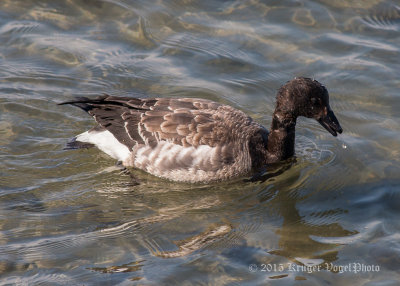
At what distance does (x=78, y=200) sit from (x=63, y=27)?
5137 millimetres

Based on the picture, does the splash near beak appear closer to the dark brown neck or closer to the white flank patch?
the dark brown neck

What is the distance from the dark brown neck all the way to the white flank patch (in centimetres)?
221

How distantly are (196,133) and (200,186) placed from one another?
2.56 feet

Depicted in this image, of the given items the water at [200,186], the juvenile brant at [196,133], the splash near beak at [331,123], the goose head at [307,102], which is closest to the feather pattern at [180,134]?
the juvenile brant at [196,133]

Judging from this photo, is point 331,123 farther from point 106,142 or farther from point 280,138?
point 106,142

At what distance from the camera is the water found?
23.4 feet

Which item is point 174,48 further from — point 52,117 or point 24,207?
point 24,207

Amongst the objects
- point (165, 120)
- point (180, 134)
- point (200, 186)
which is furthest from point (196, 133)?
point (200, 186)


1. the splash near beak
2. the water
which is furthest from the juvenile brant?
the water

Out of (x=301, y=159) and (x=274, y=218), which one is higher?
(x=301, y=159)

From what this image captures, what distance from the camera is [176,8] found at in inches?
507

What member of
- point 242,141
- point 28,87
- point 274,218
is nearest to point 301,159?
point 242,141

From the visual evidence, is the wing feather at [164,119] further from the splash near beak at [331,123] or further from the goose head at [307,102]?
the splash near beak at [331,123]

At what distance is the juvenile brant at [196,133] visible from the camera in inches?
351
